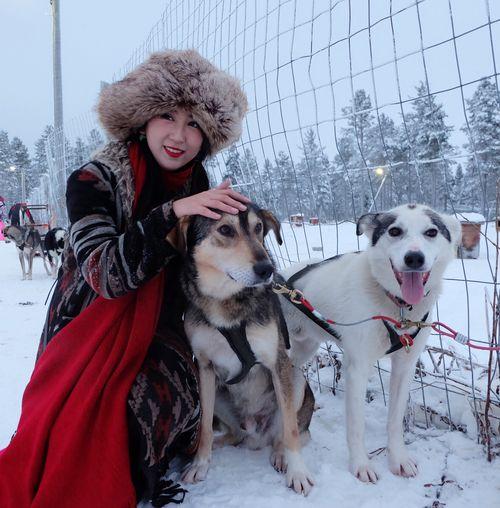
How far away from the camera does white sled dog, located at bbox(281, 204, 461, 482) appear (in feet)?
6.02

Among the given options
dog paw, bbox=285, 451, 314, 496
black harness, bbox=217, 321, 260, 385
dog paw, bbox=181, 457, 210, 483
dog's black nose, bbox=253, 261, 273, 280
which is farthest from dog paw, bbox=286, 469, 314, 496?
dog's black nose, bbox=253, 261, 273, 280

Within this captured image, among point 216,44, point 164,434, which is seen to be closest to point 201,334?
point 164,434

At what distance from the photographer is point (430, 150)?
2.51m

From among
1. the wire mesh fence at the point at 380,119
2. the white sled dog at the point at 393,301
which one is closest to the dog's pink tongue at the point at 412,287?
the white sled dog at the point at 393,301

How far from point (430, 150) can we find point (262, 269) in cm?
151

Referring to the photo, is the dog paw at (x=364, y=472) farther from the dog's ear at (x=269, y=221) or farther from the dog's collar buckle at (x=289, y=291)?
the dog's ear at (x=269, y=221)

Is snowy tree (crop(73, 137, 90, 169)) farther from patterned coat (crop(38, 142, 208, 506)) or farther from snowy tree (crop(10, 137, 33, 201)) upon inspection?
snowy tree (crop(10, 137, 33, 201))

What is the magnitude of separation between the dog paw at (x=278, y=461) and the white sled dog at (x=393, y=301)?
→ 1.00 ft

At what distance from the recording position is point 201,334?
184cm

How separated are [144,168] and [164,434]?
1.13m

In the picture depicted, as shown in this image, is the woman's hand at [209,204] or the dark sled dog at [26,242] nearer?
the woman's hand at [209,204]

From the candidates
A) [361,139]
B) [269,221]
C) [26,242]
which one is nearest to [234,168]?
[361,139]

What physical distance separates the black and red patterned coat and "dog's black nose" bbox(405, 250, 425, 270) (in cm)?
98

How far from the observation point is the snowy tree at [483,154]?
6.30ft
